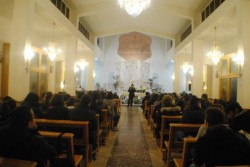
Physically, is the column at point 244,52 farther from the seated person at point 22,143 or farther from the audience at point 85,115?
the seated person at point 22,143

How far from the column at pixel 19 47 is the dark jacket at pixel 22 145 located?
442 centimetres

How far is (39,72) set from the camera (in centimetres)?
1127

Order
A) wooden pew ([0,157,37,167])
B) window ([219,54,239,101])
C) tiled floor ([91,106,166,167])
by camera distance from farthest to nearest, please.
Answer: window ([219,54,239,101]) → tiled floor ([91,106,166,167]) → wooden pew ([0,157,37,167])

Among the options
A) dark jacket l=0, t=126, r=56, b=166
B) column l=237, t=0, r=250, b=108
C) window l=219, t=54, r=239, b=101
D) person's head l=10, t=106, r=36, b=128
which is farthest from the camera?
window l=219, t=54, r=239, b=101

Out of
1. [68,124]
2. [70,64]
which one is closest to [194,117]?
[68,124]

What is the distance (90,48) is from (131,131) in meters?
8.41

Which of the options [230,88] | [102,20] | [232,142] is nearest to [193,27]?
[230,88]

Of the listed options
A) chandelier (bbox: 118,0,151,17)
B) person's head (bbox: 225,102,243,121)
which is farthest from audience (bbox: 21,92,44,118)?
chandelier (bbox: 118,0,151,17)

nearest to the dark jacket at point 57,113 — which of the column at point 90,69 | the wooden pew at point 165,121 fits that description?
the wooden pew at point 165,121

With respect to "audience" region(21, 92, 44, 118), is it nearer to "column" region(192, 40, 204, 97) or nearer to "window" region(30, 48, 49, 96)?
"window" region(30, 48, 49, 96)

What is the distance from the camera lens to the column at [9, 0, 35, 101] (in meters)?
6.12

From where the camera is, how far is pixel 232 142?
6.97 feet

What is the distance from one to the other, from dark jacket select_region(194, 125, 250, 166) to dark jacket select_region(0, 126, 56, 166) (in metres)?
1.32

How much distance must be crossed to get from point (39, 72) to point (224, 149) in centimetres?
1030
